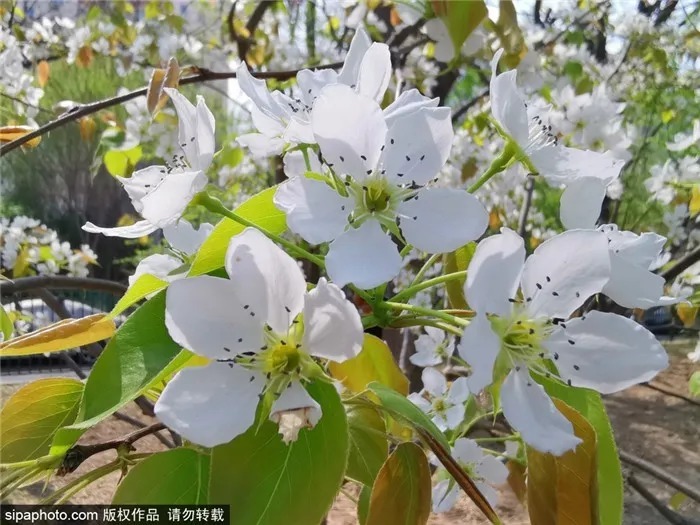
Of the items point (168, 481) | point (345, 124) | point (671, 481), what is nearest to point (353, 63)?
point (345, 124)

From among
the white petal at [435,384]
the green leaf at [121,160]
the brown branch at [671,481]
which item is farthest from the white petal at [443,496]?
the green leaf at [121,160]

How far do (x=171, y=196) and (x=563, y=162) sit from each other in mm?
310

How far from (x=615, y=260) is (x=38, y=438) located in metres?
0.48

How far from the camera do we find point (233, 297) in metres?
0.45

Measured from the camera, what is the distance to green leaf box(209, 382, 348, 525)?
418 millimetres

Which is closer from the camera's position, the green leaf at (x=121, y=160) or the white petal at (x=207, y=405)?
the white petal at (x=207, y=405)

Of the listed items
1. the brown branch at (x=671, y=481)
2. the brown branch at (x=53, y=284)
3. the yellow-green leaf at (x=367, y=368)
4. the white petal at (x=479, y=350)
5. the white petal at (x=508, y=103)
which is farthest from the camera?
the brown branch at (x=671, y=481)

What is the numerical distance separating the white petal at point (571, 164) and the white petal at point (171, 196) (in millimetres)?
269

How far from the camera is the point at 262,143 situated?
0.60 metres

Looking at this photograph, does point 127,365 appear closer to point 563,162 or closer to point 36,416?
point 36,416

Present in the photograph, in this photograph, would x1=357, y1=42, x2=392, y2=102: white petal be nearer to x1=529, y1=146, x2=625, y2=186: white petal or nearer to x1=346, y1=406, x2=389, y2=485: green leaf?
x1=529, y1=146, x2=625, y2=186: white petal

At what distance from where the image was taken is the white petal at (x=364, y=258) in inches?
17.0

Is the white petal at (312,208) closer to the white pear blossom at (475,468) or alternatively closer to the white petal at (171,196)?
the white petal at (171,196)

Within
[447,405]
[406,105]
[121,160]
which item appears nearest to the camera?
[406,105]
